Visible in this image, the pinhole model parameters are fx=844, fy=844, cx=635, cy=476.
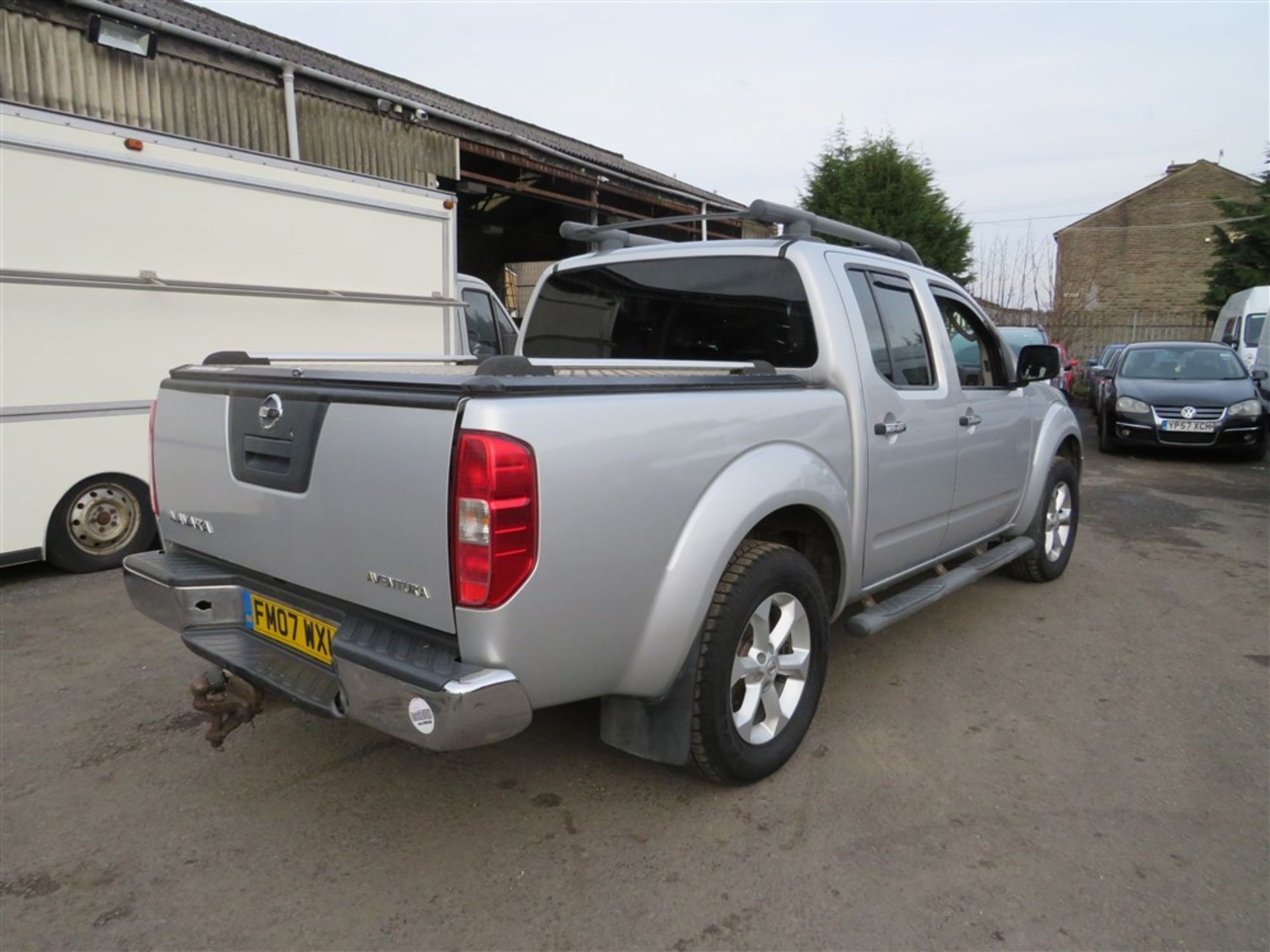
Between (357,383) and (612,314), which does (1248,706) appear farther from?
(357,383)

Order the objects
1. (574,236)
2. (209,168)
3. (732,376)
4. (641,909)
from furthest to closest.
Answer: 1. (209,168)
2. (574,236)
3. (732,376)
4. (641,909)

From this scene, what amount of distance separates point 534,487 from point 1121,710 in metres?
3.00

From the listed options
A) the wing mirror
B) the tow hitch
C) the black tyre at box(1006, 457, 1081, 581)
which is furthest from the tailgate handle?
the black tyre at box(1006, 457, 1081, 581)

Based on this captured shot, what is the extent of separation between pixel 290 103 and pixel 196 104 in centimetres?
94

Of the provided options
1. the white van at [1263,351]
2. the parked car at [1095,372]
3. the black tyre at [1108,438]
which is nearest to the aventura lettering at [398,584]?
the black tyre at [1108,438]

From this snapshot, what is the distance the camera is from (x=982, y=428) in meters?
4.24

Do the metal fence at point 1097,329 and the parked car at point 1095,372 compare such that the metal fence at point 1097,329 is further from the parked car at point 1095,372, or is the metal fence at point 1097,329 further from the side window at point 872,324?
the side window at point 872,324

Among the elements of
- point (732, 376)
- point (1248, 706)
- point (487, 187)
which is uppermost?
point (487, 187)

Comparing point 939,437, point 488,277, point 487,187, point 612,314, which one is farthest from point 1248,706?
point 488,277

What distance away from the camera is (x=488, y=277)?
1802 centimetres

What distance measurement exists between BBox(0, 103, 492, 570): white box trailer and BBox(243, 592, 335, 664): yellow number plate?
2.83m

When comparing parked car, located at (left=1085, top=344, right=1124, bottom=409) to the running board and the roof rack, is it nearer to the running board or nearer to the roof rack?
the running board

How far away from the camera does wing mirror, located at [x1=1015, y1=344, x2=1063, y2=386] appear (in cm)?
446

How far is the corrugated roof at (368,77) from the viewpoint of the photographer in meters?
8.84
